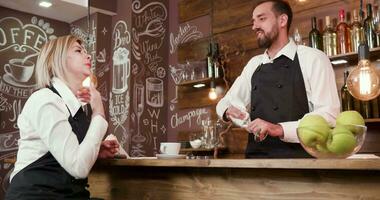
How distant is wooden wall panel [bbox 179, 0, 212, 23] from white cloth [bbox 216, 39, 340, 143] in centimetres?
212

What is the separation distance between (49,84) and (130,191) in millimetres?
639

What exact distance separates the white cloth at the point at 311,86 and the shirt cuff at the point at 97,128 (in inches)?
32.4

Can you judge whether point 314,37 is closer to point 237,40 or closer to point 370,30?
point 370,30

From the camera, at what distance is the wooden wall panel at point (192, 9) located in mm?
4616

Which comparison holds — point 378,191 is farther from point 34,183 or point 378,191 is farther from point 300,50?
point 300,50

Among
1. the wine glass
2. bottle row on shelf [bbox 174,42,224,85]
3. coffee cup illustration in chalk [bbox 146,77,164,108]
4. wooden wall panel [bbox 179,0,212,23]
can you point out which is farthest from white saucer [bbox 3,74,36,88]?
wooden wall panel [bbox 179,0,212,23]

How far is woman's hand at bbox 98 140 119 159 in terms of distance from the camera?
76.2 inches

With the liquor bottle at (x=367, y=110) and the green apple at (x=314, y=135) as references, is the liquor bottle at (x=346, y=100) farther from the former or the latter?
the green apple at (x=314, y=135)

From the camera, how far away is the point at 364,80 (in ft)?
6.24

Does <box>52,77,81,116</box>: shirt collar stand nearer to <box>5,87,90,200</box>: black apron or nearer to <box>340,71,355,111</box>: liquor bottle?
<box>5,87,90,200</box>: black apron

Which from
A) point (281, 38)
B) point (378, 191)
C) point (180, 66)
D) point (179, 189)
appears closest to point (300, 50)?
point (281, 38)

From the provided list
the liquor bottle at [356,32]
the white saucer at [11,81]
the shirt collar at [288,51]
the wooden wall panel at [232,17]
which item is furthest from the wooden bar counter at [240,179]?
the white saucer at [11,81]

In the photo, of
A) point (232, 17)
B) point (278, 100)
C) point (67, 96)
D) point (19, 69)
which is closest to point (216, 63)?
point (232, 17)

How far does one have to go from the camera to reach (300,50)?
2428 mm
